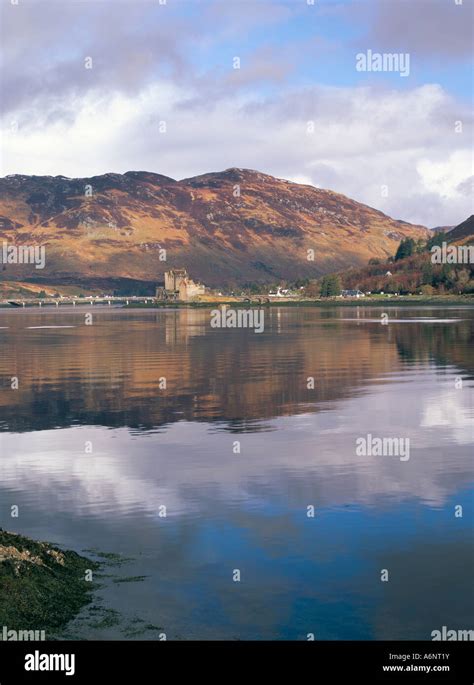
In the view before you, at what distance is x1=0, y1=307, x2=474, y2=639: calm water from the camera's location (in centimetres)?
2023

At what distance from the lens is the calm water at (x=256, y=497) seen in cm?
2023

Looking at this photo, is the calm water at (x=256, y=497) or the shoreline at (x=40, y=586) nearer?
the shoreline at (x=40, y=586)

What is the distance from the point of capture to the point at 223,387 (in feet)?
203

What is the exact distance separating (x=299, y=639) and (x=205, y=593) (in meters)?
3.33
